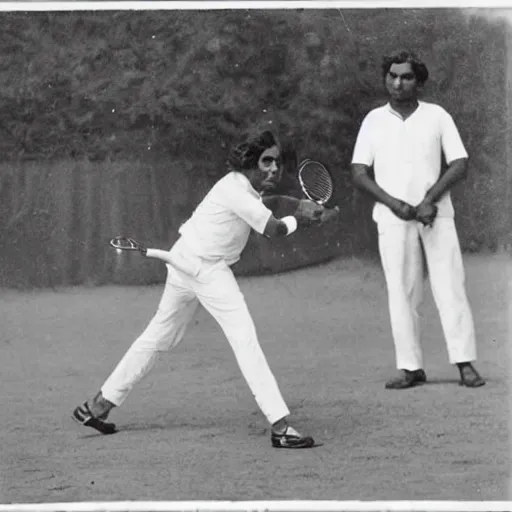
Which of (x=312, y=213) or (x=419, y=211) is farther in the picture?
(x=419, y=211)

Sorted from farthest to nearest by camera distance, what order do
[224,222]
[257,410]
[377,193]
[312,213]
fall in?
[377,193] → [257,410] → [224,222] → [312,213]

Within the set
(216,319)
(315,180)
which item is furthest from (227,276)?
(315,180)

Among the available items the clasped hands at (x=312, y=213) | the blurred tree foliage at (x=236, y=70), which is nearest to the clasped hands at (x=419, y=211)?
the blurred tree foliage at (x=236, y=70)

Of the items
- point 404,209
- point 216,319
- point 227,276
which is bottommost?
point 216,319

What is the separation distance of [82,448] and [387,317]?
1.89m

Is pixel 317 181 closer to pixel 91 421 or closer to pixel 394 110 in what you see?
pixel 394 110

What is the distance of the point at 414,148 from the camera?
852 centimetres

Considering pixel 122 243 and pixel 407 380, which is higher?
pixel 122 243

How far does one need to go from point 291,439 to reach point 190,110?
2044 mm

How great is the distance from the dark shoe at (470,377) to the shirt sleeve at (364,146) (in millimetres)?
1284

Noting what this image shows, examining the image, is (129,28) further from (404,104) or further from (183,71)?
(404,104)

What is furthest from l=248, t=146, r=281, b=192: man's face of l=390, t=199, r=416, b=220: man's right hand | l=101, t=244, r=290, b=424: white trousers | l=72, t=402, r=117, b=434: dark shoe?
l=72, t=402, r=117, b=434: dark shoe

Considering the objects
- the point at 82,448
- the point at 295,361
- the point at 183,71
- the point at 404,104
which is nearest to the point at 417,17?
the point at 404,104

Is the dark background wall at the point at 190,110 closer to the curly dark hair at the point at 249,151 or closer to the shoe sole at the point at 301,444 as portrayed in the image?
the curly dark hair at the point at 249,151
